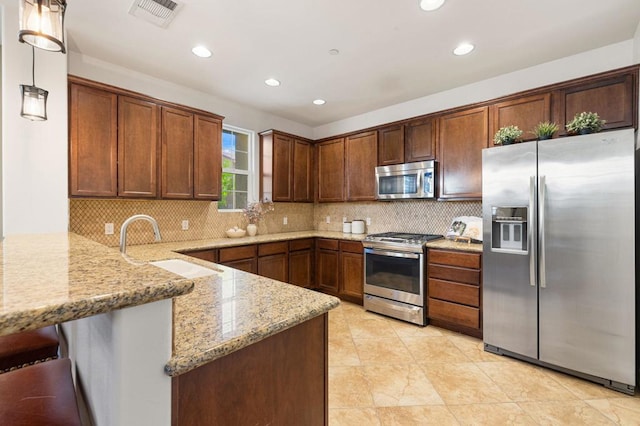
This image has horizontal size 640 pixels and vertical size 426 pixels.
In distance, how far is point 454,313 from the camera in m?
3.02

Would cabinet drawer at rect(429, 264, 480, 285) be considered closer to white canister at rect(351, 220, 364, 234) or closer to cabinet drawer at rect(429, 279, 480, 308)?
cabinet drawer at rect(429, 279, 480, 308)

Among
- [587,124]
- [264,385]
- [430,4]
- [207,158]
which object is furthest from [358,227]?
[264,385]

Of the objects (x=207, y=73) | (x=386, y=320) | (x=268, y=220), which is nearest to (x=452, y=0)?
(x=207, y=73)

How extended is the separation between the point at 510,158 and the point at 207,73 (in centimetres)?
313

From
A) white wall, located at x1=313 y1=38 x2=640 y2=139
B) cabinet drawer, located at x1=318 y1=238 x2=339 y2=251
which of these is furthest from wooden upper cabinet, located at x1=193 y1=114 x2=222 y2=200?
white wall, located at x1=313 y1=38 x2=640 y2=139

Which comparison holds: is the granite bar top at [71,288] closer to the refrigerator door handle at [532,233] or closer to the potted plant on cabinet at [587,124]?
the refrigerator door handle at [532,233]

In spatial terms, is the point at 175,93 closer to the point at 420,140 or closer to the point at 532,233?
the point at 420,140

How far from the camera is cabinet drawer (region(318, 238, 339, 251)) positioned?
13.5 ft

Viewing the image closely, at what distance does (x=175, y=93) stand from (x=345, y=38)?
7.11ft

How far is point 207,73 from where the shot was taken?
3.17 m

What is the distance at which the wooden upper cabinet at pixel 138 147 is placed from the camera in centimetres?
280

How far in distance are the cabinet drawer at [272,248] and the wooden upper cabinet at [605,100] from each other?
319 cm

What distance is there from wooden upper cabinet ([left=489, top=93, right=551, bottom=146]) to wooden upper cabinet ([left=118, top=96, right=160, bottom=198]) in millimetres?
3522

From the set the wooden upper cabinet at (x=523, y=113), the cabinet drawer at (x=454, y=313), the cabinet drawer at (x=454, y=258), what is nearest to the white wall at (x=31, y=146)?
the cabinet drawer at (x=454, y=258)
